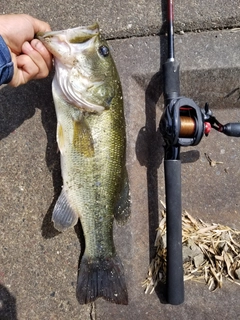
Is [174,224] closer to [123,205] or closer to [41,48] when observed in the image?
[123,205]

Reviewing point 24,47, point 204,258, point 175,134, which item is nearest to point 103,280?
point 204,258

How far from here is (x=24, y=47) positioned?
2.27m

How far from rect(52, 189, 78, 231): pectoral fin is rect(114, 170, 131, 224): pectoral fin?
0.90 feet

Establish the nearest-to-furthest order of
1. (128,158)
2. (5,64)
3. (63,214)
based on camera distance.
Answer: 1. (5,64)
2. (63,214)
3. (128,158)

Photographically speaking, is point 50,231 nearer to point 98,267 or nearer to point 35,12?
point 98,267

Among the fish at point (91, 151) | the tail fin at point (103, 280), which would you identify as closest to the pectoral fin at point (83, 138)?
the fish at point (91, 151)

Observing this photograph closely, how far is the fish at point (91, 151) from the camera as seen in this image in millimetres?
2252

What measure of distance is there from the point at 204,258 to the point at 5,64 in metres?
1.88

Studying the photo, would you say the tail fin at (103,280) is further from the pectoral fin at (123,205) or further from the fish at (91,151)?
the pectoral fin at (123,205)

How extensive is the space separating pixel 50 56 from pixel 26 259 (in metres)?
1.33

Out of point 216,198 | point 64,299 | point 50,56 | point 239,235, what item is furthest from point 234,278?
point 50,56

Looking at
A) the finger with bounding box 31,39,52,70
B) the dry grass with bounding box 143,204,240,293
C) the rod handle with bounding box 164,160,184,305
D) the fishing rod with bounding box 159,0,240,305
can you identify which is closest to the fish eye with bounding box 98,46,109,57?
the finger with bounding box 31,39,52,70

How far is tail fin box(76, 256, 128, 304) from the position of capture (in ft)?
8.30

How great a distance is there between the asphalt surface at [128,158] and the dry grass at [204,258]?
6 centimetres
